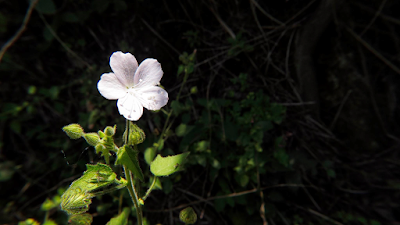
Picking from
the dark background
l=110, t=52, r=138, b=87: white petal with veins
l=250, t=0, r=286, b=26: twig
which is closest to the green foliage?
the dark background

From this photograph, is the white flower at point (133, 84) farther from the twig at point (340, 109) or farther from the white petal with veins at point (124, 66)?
the twig at point (340, 109)

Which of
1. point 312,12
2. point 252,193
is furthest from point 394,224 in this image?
point 312,12

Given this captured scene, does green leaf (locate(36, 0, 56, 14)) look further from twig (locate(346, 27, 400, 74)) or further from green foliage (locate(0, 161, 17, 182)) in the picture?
twig (locate(346, 27, 400, 74))

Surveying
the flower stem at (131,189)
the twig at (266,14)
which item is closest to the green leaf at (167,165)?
the flower stem at (131,189)

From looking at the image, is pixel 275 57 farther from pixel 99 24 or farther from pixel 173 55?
pixel 99 24

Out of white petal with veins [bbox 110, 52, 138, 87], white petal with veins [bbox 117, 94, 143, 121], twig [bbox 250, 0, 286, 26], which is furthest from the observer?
twig [bbox 250, 0, 286, 26]

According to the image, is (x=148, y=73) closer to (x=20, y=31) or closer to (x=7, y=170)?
(x=20, y=31)
